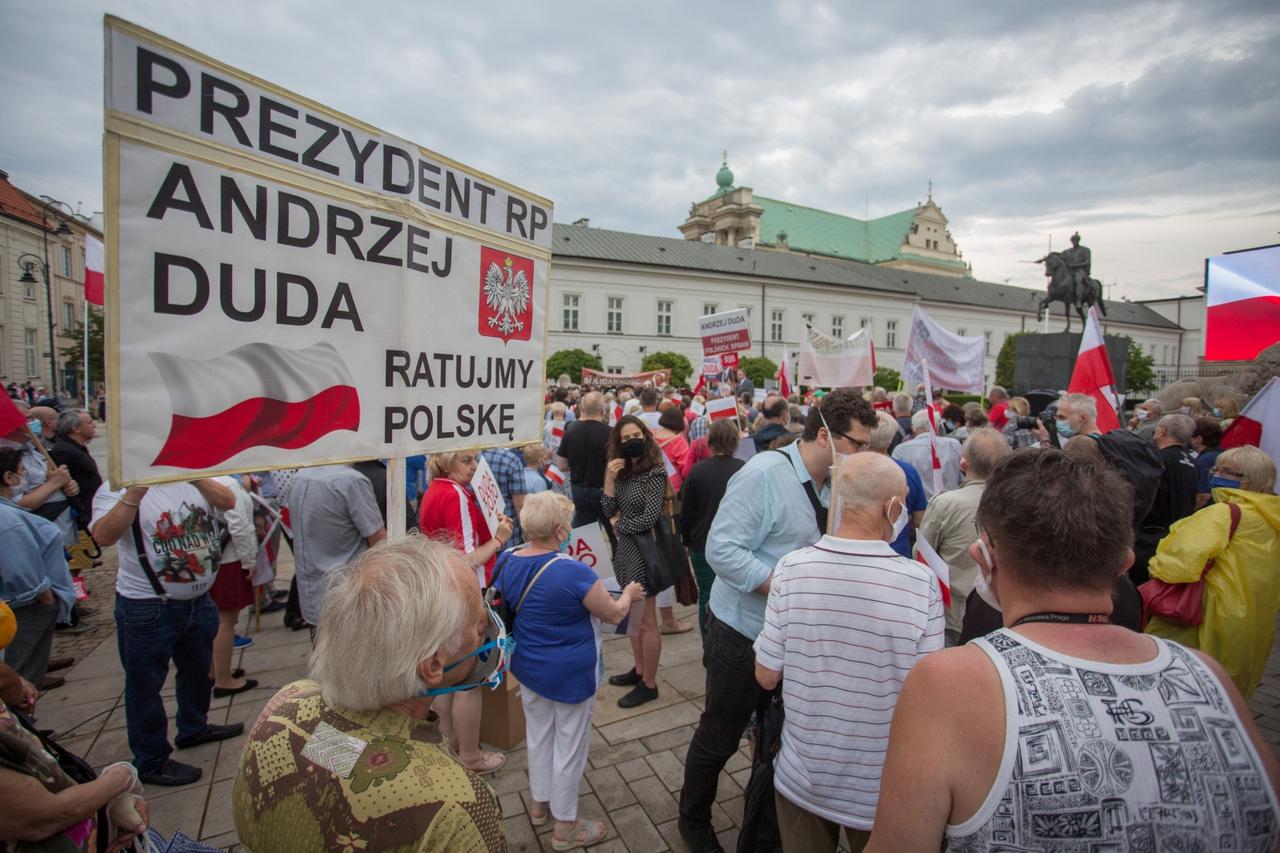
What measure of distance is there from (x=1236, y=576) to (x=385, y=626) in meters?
3.94

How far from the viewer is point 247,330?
1.94 m

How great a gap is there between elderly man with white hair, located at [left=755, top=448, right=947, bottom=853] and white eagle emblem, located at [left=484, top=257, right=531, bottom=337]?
1638mm

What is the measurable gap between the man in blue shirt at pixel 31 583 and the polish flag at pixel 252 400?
259 cm

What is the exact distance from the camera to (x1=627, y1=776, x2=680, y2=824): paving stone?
310 centimetres

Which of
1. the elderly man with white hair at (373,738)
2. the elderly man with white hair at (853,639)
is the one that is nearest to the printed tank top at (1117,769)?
the elderly man with white hair at (853,639)

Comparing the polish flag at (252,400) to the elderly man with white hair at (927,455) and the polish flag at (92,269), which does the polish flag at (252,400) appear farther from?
the polish flag at (92,269)

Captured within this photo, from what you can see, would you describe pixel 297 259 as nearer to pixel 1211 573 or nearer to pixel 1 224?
pixel 1211 573

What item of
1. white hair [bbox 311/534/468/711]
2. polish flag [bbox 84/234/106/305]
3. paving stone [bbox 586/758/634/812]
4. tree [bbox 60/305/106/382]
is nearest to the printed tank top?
white hair [bbox 311/534/468/711]

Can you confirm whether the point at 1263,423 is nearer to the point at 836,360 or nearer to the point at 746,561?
the point at 746,561

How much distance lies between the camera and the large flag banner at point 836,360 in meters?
10.5

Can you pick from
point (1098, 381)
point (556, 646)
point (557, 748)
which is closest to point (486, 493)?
point (556, 646)

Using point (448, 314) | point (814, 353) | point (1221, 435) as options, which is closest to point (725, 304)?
point (814, 353)

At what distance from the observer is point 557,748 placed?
9.73 feet

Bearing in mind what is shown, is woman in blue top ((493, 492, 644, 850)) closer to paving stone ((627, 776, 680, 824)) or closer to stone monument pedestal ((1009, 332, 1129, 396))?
paving stone ((627, 776, 680, 824))
